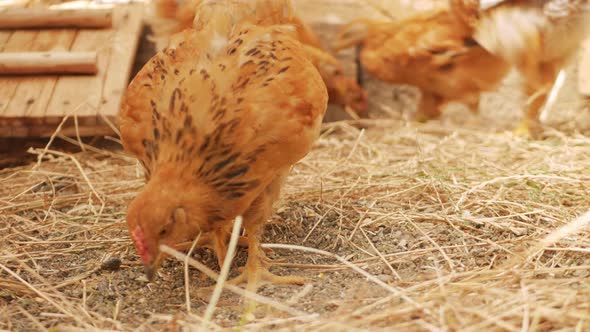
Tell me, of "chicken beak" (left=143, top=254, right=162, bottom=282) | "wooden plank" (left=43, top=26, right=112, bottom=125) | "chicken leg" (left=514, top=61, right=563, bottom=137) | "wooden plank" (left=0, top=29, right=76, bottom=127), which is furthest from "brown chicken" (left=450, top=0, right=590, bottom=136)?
"chicken beak" (left=143, top=254, right=162, bottom=282)

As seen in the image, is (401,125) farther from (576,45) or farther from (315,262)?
(315,262)

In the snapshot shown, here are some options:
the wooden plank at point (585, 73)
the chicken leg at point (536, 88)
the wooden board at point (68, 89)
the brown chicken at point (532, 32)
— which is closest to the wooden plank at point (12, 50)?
the wooden board at point (68, 89)

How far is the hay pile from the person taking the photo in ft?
6.40

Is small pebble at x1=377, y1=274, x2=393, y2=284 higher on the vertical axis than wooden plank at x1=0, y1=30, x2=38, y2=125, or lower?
lower

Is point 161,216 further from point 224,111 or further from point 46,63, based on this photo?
point 46,63

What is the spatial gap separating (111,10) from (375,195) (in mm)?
2423

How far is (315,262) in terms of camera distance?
2594 mm

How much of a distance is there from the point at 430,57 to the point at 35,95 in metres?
2.86

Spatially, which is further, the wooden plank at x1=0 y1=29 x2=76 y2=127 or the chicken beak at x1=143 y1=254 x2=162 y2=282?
the wooden plank at x1=0 y1=29 x2=76 y2=127

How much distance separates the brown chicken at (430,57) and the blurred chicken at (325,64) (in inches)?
11.2

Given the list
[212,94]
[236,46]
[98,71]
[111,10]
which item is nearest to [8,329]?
[212,94]

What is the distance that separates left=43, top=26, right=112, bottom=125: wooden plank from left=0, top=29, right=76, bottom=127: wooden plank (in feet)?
0.12

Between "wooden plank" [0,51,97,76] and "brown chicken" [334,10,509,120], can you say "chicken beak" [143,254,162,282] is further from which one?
"brown chicken" [334,10,509,120]

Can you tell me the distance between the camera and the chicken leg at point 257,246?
2422 mm
